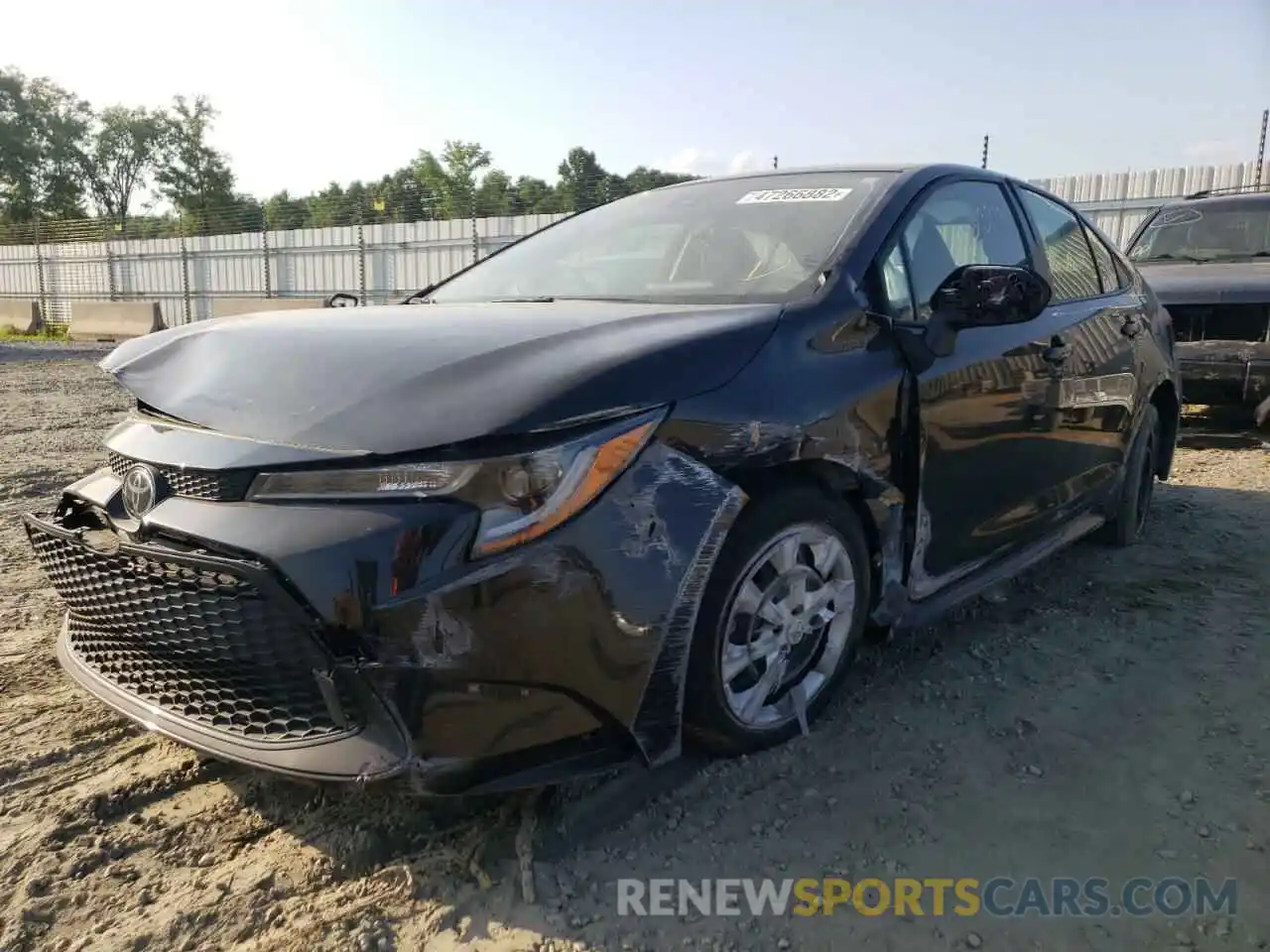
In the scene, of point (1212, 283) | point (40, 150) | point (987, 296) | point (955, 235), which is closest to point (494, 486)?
point (987, 296)

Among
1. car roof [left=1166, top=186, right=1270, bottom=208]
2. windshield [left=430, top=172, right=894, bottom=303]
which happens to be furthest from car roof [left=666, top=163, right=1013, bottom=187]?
car roof [left=1166, top=186, right=1270, bottom=208]

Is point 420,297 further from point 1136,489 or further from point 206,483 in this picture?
point 1136,489

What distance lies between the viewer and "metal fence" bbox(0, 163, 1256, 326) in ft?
41.3

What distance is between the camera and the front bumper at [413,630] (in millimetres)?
1740

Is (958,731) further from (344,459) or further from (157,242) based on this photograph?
(157,242)

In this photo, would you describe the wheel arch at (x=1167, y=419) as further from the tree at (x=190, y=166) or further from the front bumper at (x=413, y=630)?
the tree at (x=190, y=166)

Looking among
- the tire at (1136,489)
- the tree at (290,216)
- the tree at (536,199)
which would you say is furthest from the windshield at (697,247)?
the tree at (290,216)

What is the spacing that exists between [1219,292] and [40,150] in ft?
196

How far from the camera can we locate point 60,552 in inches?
86.0

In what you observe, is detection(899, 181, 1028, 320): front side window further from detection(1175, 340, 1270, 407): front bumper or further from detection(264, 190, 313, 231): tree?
detection(264, 190, 313, 231): tree

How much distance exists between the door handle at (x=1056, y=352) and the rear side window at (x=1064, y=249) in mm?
191

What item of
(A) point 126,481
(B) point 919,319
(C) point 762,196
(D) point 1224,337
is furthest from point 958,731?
(D) point 1224,337

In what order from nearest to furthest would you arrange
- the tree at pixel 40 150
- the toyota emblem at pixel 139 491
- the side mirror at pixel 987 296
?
the toyota emblem at pixel 139 491 → the side mirror at pixel 987 296 → the tree at pixel 40 150

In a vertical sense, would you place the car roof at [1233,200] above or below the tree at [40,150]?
below
